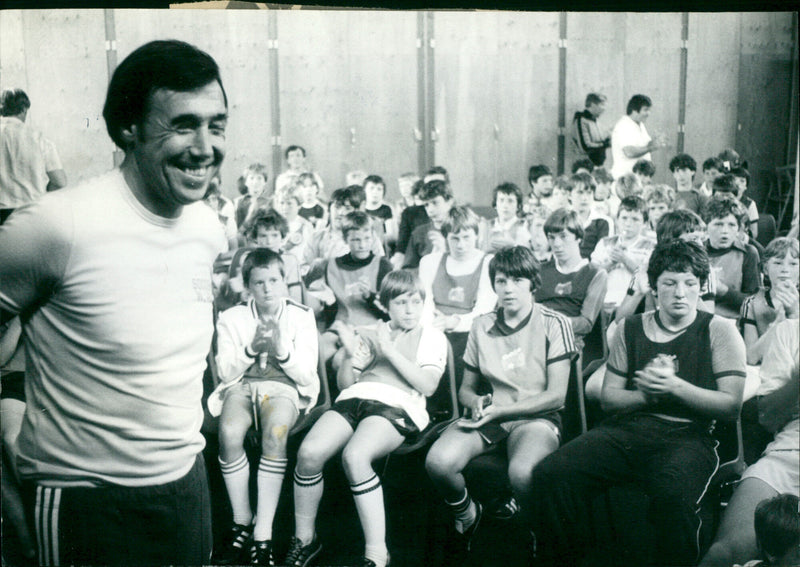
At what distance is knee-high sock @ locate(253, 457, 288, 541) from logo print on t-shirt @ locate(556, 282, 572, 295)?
1.18 m

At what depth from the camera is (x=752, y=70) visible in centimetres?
282

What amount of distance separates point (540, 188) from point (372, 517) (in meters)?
1.48

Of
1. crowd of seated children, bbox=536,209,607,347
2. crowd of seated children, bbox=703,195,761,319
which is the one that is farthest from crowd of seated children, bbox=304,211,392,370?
crowd of seated children, bbox=703,195,761,319

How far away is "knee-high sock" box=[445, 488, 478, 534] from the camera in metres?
2.72

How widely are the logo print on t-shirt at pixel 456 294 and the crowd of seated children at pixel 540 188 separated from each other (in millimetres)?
524

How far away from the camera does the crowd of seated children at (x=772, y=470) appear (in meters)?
2.58

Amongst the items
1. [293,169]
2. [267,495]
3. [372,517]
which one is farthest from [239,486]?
[293,169]

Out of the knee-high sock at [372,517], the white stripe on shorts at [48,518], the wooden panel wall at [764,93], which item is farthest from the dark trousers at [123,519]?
the wooden panel wall at [764,93]

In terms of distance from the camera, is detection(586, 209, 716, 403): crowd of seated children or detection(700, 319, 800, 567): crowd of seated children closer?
detection(700, 319, 800, 567): crowd of seated children

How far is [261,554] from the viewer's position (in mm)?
2688

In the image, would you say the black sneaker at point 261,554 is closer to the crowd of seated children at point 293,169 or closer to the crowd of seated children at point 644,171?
the crowd of seated children at point 293,169

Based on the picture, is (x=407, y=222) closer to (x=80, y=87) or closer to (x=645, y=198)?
(x=645, y=198)

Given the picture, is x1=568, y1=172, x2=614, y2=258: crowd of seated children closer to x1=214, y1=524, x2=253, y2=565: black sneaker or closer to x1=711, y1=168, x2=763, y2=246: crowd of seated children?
x1=711, y1=168, x2=763, y2=246: crowd of seated children

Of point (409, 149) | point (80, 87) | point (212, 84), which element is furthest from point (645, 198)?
point (80, 87)
